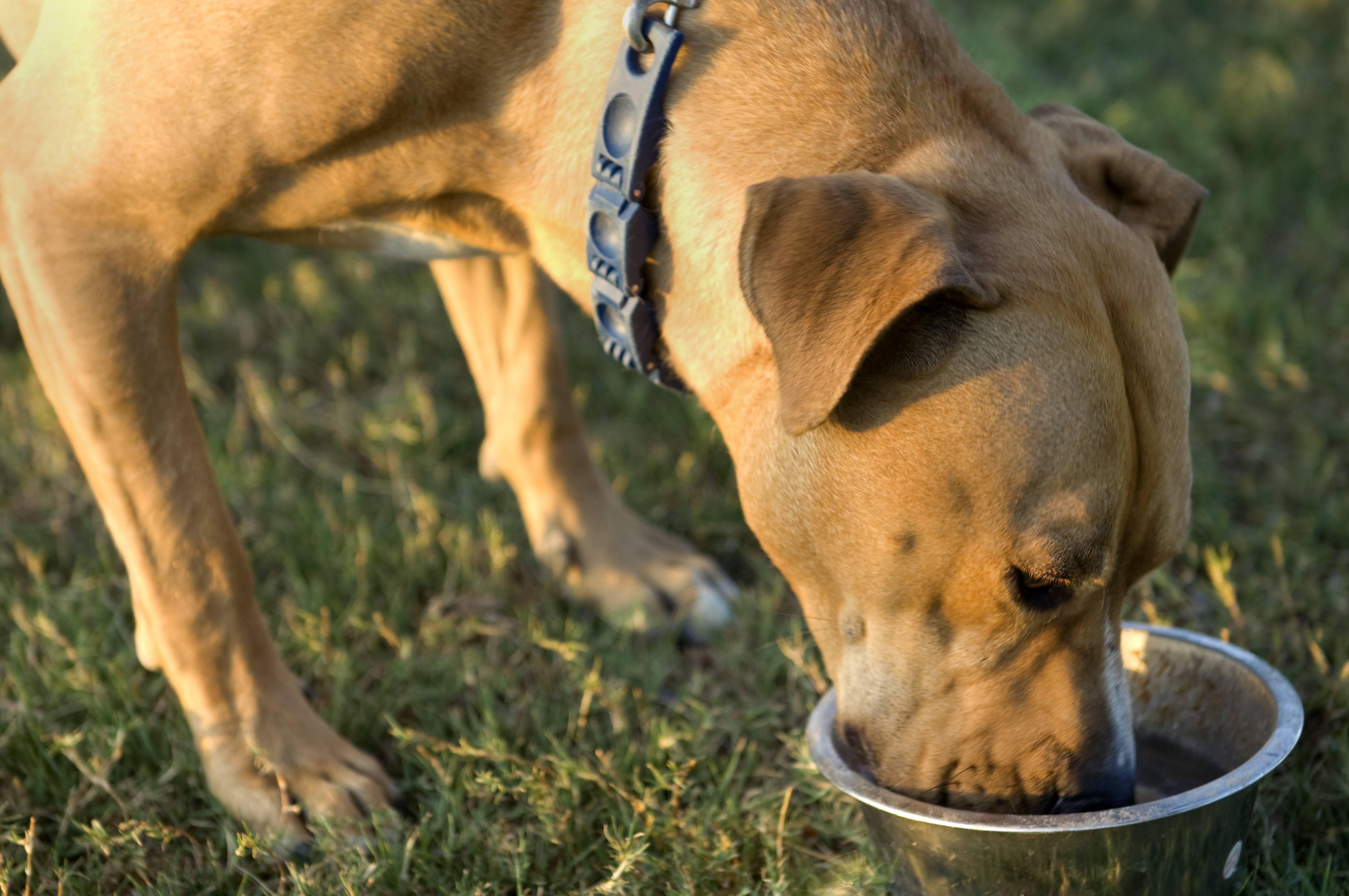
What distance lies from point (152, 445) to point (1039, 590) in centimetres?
181

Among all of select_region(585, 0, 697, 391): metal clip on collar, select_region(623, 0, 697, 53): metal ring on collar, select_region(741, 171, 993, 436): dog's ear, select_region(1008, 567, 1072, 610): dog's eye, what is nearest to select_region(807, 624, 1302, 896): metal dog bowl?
select_region(1008, 567, 1072, 610): dog's eye

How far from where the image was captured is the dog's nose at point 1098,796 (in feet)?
7.90

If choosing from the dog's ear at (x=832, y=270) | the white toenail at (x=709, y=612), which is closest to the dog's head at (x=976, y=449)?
the dog's ear at (x=832, y=270)

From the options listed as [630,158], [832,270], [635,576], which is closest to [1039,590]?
[832,270]

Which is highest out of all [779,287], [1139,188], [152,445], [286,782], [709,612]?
[779,287]

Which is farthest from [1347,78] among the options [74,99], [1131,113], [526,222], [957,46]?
[74,99]

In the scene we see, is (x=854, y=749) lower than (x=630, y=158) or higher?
lower

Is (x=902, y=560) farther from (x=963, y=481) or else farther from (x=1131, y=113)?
(x=1131, y=113)

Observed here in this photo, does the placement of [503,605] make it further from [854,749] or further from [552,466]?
[854,749]

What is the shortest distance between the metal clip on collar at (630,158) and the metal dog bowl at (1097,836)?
101cm

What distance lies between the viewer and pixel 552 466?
12.4 ft

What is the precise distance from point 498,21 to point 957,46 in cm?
92

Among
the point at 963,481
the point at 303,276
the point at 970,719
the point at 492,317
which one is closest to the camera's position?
the point at 963,481

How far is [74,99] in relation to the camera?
250cm
